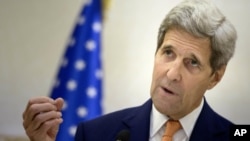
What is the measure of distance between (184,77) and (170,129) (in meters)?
0.23

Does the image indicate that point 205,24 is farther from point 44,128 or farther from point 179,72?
point 44,128

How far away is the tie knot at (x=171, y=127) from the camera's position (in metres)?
1.45

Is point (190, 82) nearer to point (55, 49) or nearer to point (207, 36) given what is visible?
point (207, 36)

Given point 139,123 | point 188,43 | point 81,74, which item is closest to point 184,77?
point 188,43

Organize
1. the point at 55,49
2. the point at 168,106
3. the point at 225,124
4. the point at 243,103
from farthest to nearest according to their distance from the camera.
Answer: the point at 55,49
the point at 243,103
the point at 225,124
the point at 168,106

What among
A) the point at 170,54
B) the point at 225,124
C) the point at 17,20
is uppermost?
the point at 17,20

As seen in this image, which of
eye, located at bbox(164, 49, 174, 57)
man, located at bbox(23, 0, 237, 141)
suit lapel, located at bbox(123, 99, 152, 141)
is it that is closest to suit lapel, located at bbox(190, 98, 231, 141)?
man, located at bbox(23, 0, 237, 141)

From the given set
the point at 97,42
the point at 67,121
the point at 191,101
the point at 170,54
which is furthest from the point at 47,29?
the point at 191,101

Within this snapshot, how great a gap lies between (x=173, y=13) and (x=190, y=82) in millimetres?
304

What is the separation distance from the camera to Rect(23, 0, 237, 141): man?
1.46 meters

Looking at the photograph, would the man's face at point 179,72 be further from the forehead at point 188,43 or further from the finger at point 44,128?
the finger at point 44,128

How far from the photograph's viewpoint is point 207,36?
1479 millimetres

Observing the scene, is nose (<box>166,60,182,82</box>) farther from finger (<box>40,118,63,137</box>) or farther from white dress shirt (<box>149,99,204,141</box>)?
finger (<box>40,118,63,137</box>)

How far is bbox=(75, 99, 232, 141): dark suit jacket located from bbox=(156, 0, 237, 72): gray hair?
267mm
